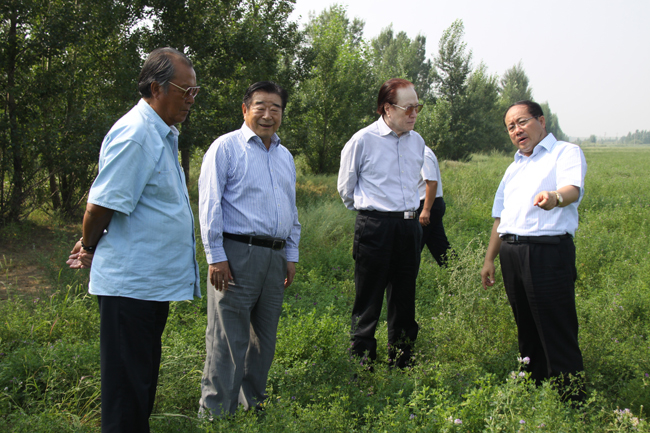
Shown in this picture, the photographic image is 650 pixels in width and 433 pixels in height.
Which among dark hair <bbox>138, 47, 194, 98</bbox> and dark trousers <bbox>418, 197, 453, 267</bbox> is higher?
dark hair <bbox>138, 47, 194, 98</bbox>

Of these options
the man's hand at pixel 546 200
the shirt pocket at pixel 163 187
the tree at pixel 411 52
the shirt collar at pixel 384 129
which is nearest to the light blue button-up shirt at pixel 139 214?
the shirt pocket at pixel 163 187

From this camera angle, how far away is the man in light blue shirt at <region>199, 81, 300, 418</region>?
271cm

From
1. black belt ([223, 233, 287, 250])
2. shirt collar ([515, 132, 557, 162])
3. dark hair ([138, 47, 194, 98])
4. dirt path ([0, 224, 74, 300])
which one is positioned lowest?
dirt path ([0, 224, 74, 300])

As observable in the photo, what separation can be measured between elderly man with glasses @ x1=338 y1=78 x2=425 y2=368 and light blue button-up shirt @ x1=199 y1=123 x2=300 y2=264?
0.92 m

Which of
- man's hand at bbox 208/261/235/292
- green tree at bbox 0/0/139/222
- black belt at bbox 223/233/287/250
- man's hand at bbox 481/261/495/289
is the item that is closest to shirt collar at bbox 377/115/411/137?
man's hand at bbox 481/261/495/289

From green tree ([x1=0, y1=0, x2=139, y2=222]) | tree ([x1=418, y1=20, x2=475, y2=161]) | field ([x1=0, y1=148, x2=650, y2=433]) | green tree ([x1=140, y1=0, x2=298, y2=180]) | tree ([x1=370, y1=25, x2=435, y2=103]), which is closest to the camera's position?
field ([x1=0, y1=148, x2=650, y2=433])

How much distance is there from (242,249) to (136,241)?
74cm

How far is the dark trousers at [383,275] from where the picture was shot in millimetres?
3539

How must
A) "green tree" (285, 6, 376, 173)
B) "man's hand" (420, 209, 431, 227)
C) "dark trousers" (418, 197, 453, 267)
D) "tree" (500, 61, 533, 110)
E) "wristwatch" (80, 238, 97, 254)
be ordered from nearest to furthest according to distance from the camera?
"wristwatch" (80, 238, 97, 254) → "man's hand" (420, 209, 431, 227) → "dark trousers" (418, 197, 453, 267) → "green tree" (285, 6, 376, 173) → "tree" (500, 61, 533, 110)

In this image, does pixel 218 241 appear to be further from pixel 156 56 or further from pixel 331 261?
pixel 331 261

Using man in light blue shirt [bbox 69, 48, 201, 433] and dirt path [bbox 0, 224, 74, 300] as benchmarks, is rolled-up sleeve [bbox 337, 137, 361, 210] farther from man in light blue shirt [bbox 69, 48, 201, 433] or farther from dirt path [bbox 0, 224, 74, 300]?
dirt path [bbox 0, 224, 74, 300]

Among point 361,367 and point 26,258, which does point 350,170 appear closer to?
point 361,367

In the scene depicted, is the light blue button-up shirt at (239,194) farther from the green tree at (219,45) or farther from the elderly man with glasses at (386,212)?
the green tree at (219,45)

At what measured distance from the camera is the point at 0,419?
2.57 metres
